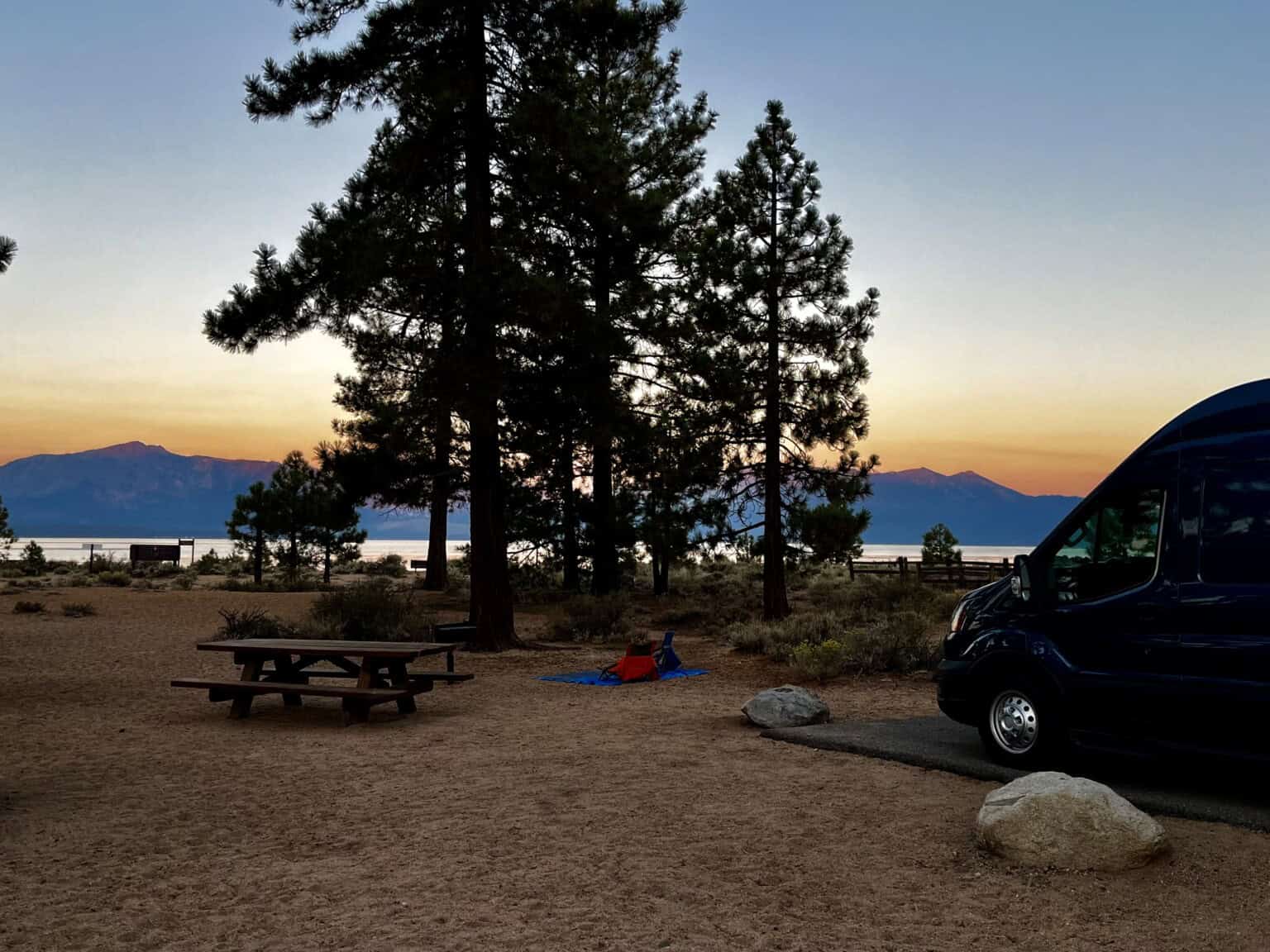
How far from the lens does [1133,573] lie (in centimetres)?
798

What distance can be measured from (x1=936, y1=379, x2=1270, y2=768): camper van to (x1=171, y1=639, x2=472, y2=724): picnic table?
6103 millimetres

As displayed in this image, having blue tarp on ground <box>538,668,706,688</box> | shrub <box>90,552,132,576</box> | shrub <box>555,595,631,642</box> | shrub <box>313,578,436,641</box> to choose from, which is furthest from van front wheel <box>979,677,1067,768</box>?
shrub <box>90,552,132,576</box>

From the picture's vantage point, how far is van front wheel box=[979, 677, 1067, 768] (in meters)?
8.41

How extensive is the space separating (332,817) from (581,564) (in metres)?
24.9

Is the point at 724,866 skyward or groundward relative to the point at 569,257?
groundward

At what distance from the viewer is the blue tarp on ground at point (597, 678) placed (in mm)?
15781

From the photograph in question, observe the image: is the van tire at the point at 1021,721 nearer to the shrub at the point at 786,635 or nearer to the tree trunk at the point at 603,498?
the shrub at the point at 786,635

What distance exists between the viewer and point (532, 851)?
681 cm

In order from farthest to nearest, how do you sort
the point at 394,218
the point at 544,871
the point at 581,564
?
1. the point at 581,564
2. the point at 394,218
3. the point at 544,871

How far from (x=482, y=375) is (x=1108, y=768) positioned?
40.4ft

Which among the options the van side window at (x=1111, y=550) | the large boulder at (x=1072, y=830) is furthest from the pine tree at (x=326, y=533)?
the large boulder at (x=1072, y=830)

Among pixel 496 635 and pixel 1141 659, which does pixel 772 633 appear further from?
pixel 1141 659

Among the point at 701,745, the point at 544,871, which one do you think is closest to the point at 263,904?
the point at 544,871

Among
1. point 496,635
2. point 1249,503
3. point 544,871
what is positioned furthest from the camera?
point 496,635
